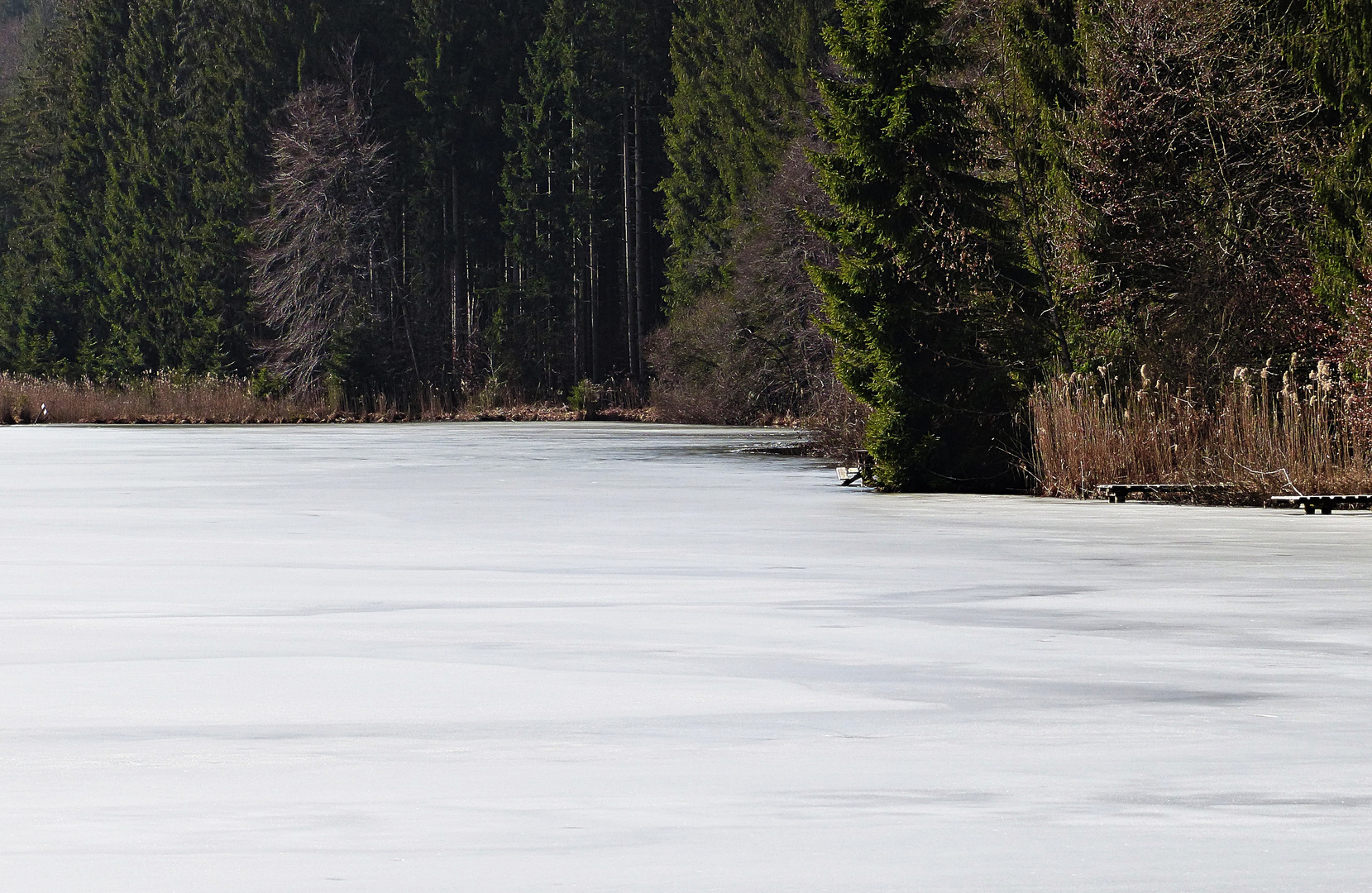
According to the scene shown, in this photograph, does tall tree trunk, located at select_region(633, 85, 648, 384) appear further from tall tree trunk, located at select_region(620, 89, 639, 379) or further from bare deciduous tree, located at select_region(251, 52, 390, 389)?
bare deciduous tree, located at select_region(251, 52, 390, 389)

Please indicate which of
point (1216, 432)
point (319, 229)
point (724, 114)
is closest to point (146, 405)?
point (319, 229)

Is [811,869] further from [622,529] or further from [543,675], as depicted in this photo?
[622,529]

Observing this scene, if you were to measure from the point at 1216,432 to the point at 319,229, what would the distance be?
46648mm

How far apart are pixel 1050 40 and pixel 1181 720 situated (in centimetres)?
1941

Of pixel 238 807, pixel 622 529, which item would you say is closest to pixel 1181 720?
pixel 238 807

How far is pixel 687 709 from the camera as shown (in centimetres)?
843

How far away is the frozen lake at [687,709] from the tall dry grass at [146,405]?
38.4 metres

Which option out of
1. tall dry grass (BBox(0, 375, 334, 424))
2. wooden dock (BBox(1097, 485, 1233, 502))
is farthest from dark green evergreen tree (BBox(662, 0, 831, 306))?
wooden dock (BBox(1097, 485, 1233, 502))

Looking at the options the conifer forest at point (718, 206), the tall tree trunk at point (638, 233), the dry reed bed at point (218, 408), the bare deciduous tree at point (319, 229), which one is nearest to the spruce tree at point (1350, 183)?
the conifer forest at point (718, 206)

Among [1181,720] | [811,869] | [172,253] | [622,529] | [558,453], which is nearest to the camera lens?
[811,869]

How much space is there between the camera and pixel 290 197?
65375 mm

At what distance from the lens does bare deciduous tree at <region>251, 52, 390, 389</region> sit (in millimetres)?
64312

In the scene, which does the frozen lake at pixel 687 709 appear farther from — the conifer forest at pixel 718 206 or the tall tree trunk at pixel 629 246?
the tall tree trunk at pixel 629 246

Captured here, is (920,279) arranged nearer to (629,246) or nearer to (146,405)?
(146,405)
